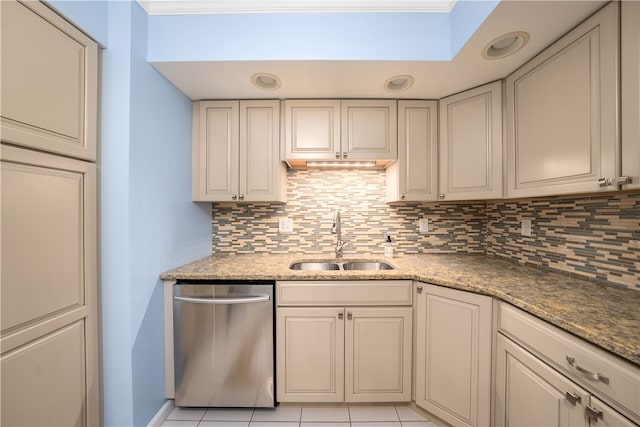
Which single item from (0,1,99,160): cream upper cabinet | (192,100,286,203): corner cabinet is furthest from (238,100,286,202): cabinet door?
(0,1,99,160): cream upper cabinet

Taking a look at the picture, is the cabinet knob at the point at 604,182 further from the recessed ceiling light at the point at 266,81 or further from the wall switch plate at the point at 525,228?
the recessed ceiling light at the point at 266,81

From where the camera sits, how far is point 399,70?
1.55 m

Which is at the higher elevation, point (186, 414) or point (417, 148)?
point (417, 148)

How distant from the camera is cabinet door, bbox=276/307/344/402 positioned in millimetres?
1566

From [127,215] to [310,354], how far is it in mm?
1315

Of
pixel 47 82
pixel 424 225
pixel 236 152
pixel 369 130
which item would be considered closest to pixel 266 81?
pixel 236 152

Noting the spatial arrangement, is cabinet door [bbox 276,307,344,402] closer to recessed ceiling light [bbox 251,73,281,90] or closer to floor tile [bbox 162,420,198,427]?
floor tile [bbox 162,420,198,427]

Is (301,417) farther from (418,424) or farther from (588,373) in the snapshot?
(588,373)

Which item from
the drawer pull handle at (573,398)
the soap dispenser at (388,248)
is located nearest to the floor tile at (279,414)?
the soap dispenser at (388,248)

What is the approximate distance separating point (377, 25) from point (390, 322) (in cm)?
179

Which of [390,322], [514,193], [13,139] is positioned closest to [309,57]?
[13,139]

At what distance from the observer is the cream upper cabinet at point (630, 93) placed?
94cm

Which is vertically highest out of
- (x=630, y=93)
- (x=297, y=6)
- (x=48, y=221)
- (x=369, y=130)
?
(x=297, y=6)

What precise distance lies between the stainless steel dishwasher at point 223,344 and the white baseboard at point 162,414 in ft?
0.24
